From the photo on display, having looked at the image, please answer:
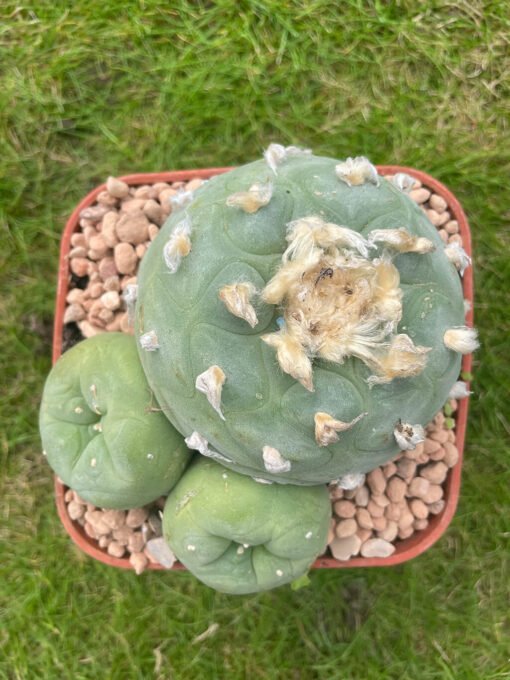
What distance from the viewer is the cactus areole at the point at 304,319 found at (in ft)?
3.01

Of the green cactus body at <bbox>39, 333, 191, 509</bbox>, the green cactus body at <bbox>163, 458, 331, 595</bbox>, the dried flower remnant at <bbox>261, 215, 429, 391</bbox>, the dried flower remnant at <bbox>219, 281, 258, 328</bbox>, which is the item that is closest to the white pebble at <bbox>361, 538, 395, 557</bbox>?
the green cactus body at <bbox>163, 458, 331, 595</bbox>

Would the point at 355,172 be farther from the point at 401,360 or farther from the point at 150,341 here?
the point at 150,341

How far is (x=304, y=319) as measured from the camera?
919 millimetres

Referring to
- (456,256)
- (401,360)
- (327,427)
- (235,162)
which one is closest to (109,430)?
(327,427)

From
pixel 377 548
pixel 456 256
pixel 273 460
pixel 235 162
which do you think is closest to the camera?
pixel 273 460

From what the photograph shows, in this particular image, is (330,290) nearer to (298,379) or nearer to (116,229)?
(298,379)

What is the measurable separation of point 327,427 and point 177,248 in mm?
343

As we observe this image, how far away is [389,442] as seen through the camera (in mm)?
1048

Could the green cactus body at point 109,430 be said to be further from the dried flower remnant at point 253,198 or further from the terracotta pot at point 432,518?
the dried flower remnant at point 253,198

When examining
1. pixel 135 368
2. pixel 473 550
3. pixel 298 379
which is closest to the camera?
pixel 298 379

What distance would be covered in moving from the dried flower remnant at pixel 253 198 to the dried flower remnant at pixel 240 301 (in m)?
0.13

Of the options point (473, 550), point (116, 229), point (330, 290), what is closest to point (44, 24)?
point (116, 229)

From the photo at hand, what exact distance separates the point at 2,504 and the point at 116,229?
3.43 feet

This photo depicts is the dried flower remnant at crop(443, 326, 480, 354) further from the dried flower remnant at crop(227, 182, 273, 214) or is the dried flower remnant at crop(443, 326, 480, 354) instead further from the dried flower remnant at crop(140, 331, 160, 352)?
the dried flower remnant at crop(140, 331, 160, 352)
